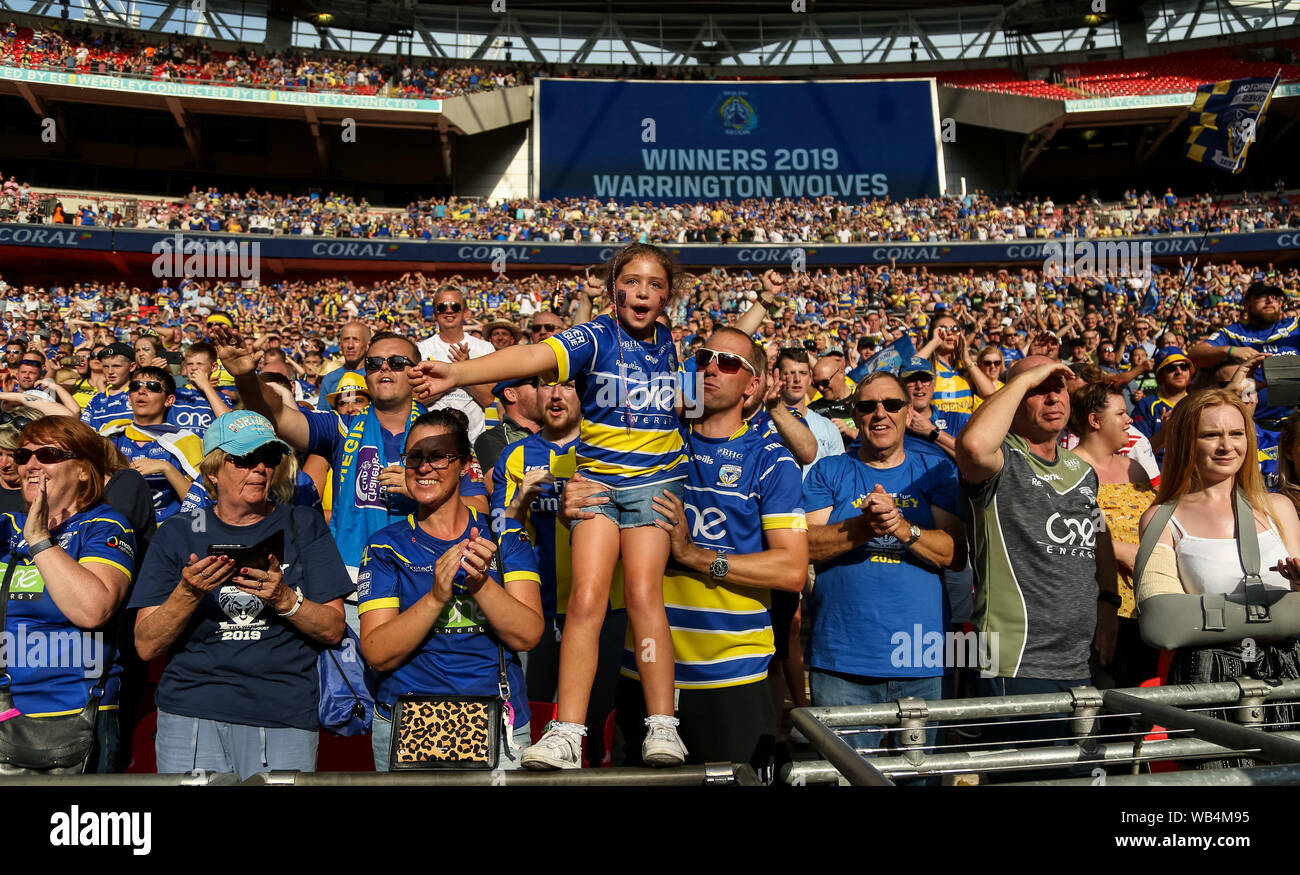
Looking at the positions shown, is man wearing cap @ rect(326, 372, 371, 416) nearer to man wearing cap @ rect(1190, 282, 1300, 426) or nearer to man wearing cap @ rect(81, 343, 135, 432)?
man wearing cap @ rect(81, 343, 135, 432)

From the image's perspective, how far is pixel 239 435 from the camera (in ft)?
12.1

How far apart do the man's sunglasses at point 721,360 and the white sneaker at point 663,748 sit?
1.48 metres

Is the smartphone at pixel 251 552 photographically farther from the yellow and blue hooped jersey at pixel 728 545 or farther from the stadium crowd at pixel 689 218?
the stadium crowd at pixel 689 218

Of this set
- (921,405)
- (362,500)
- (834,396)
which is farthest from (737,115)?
(362,500)

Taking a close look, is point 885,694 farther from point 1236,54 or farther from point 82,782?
point 1236,54

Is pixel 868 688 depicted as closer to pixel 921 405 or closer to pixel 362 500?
pixel 921 405

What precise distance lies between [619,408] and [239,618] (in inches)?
64.0

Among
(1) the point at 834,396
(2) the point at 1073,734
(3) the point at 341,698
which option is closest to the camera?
(2) the point at 1073,734

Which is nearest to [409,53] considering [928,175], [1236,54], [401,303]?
[401,303]

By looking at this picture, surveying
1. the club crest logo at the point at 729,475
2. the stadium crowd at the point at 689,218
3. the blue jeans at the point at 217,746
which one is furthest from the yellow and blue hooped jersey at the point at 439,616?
the stadium crowd at the point at 689,218

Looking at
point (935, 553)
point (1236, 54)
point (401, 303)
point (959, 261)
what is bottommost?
point (935, 553)
